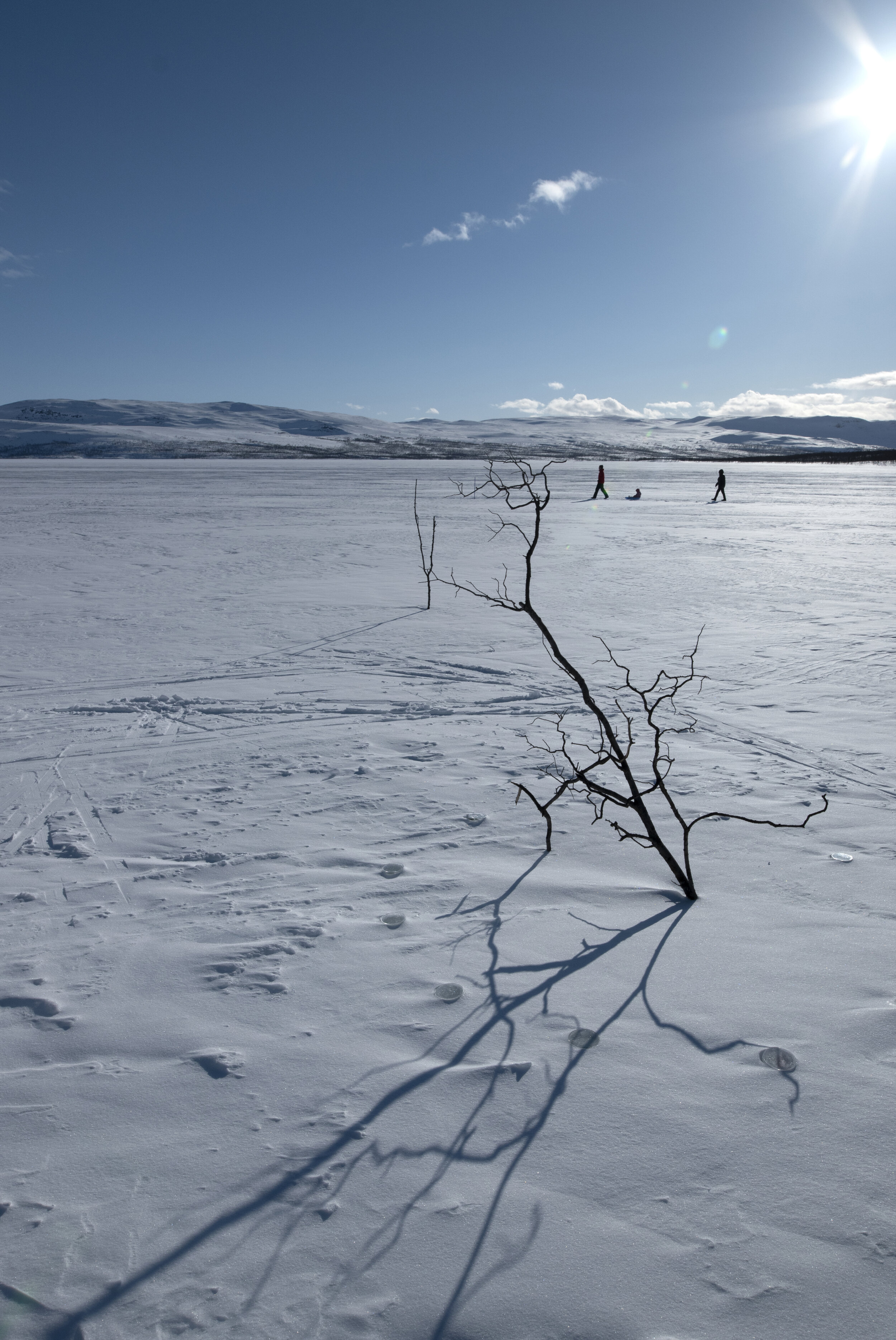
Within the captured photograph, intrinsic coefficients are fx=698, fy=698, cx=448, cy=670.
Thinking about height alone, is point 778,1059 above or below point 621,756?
below

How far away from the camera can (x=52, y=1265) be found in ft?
5.13

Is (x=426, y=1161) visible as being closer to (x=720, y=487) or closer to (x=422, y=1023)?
(x=422, y=1023)

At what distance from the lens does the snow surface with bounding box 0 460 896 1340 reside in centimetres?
154

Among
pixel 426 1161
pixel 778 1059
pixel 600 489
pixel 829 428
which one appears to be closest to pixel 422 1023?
pixel 426 1161

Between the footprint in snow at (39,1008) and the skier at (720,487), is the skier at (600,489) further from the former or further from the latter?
the footprint in snow at (39,1008)

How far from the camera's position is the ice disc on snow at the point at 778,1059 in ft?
6.70

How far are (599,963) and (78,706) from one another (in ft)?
15.1

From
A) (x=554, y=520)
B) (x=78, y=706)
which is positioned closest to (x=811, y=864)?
(x=78, y=706)

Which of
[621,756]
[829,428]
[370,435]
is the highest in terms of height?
[829,428]

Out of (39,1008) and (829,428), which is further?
(829,428)

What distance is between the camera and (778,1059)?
207 cm

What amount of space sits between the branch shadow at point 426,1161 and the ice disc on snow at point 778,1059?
50 mm

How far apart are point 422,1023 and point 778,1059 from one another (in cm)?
108

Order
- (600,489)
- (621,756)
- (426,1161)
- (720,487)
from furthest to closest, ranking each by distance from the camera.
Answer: (600,489)
(720,487)
(621,756)
(426,1161)
